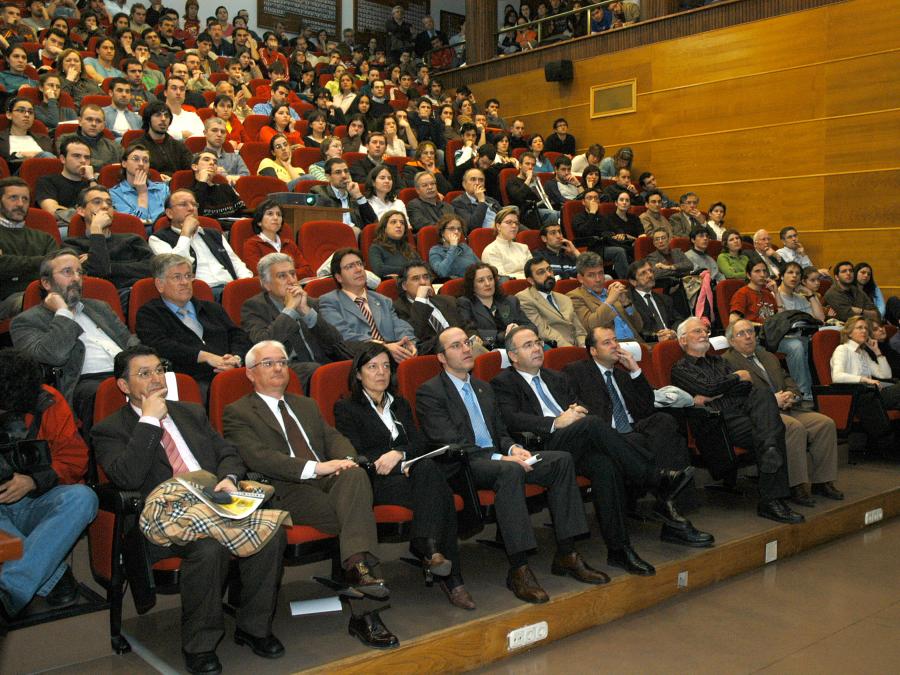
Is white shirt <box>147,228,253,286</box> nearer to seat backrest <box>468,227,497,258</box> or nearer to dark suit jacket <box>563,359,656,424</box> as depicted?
dark suit jacket <box>563,359,656,424</box>

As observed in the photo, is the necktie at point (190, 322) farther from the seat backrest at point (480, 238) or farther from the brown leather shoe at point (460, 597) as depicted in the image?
the seat backrest at point (480, 238)

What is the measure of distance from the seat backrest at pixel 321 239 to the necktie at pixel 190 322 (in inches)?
44.0

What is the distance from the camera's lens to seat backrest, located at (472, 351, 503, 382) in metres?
3.15

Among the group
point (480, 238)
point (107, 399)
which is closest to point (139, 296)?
point (107, 399)

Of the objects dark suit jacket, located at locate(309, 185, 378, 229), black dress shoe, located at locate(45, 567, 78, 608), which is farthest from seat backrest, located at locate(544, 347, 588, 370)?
black dress shoe, located at locate(45, 567, 78, 608)

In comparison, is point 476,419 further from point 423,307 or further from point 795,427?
point 795,427

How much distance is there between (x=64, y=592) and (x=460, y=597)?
3.29ft

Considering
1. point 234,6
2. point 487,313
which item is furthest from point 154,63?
point 487,313

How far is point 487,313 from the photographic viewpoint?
383cm

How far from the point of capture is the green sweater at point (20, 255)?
9.75 ft

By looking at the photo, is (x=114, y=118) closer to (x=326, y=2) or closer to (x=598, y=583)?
(x=598, y=583)

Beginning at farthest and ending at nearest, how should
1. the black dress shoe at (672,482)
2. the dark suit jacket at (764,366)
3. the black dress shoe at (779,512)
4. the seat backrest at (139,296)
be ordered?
the dark suit jacket at (764,366) → the black dress shoe at (779,512) → the seat backrest at (139,296) → the black dress shoe at (672,482)

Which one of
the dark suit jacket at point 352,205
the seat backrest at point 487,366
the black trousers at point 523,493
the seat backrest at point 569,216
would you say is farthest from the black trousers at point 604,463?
the seat backrest at point 569,216

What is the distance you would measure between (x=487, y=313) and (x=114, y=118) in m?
2.77
